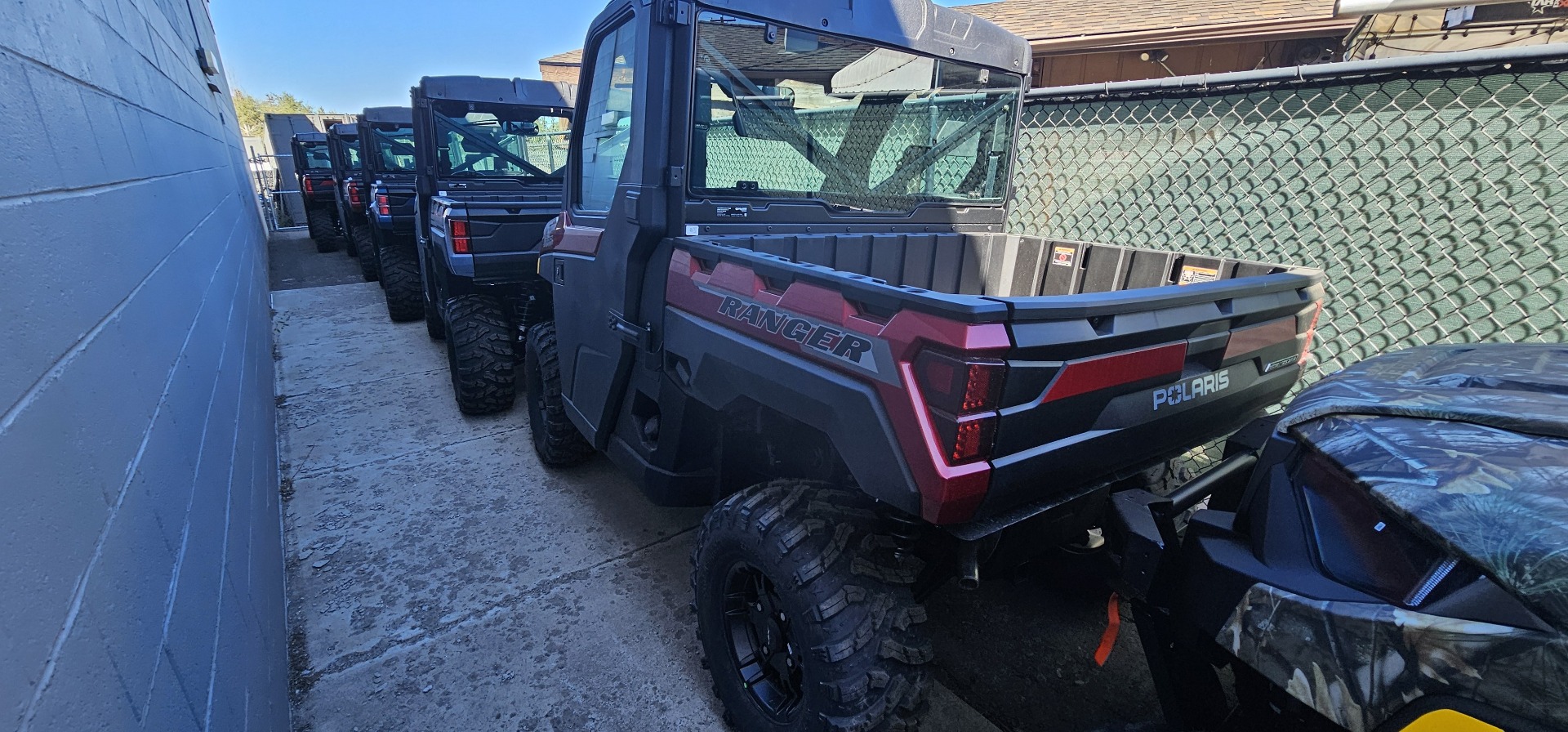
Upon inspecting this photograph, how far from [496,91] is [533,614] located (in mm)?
4673

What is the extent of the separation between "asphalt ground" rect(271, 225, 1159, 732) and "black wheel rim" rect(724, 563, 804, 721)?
0.24 meters

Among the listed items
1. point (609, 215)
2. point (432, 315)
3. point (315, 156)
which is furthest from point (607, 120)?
point (315, 156)

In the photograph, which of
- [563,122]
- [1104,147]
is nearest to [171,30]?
[563,122]

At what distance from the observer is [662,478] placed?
254cm

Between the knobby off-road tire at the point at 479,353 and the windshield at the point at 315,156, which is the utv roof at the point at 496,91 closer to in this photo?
the knobby off-road tire at the point at 479,353

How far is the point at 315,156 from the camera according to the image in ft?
45.5

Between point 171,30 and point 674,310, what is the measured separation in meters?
4.98

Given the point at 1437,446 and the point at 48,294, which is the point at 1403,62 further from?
the point at 48,294

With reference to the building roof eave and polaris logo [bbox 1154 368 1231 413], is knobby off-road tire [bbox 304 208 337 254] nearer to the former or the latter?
the building roof eave

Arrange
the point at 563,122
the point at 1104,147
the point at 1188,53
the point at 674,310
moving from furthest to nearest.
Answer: the point at 1188,53, the point at 563,122, the point at 1104,147, the point at 674,310

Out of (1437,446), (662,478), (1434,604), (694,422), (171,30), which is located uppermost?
(171,30)

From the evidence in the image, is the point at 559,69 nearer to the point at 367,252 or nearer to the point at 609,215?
the point at 367,252

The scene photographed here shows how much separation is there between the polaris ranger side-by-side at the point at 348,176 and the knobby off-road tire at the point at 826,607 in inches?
368

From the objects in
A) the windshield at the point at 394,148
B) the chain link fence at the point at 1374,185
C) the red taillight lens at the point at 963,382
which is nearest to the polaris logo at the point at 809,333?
the red taillight lens at the point at 963,382
